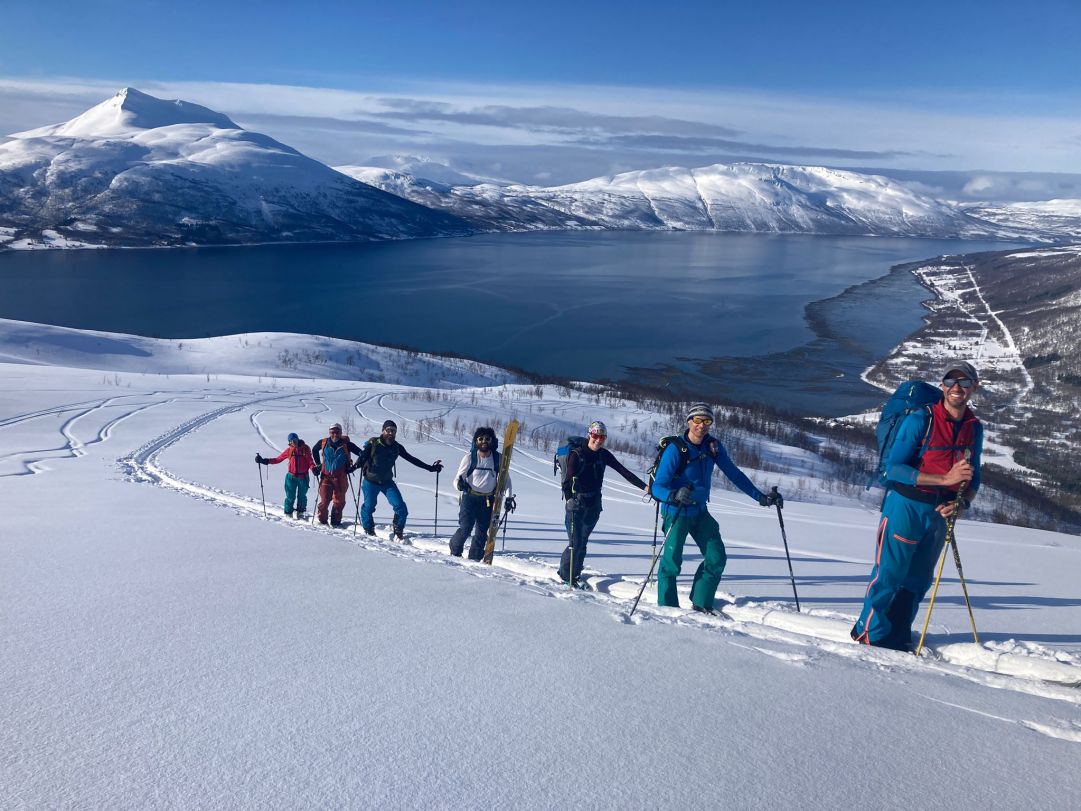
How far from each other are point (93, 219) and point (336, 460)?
164 metres

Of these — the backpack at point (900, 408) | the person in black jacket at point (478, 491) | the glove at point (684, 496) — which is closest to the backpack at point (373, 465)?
the person in black jacket at point (478, 491)

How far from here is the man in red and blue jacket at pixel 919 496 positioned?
5211 mm

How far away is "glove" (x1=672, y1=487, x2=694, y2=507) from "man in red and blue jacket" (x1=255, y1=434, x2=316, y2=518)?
6.98 metres

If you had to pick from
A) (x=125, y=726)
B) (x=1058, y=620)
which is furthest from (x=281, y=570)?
(x=1058, y=620)

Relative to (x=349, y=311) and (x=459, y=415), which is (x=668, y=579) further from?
(x=349, y=311)

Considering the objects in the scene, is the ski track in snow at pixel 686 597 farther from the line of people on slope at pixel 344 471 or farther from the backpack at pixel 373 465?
the backpack at pixel 373 465

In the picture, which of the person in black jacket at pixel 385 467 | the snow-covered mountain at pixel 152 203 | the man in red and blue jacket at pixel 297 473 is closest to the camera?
the person in black jacket at pixel 385 467

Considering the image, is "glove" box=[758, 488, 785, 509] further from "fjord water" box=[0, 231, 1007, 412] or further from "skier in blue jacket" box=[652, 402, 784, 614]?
"fjord water" box=[0, 231, 1007, 412]

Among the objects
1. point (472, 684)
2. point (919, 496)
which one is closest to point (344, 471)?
point (472, 684)

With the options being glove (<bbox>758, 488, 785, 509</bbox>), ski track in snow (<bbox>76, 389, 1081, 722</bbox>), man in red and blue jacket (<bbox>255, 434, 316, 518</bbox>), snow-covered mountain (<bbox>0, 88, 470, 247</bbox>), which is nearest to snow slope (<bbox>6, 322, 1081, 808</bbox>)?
ski track in snow (<bbox>76, 389, 1081, 722</bbox>)

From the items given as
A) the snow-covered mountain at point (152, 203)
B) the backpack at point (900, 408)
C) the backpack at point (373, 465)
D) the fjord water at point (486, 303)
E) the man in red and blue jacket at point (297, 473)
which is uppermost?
the snow-covered mountain at point (152, 203)

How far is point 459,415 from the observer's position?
28.8 m

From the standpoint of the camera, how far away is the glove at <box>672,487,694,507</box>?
20.3 feet

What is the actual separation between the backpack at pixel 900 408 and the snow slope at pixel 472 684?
4.62 ft
